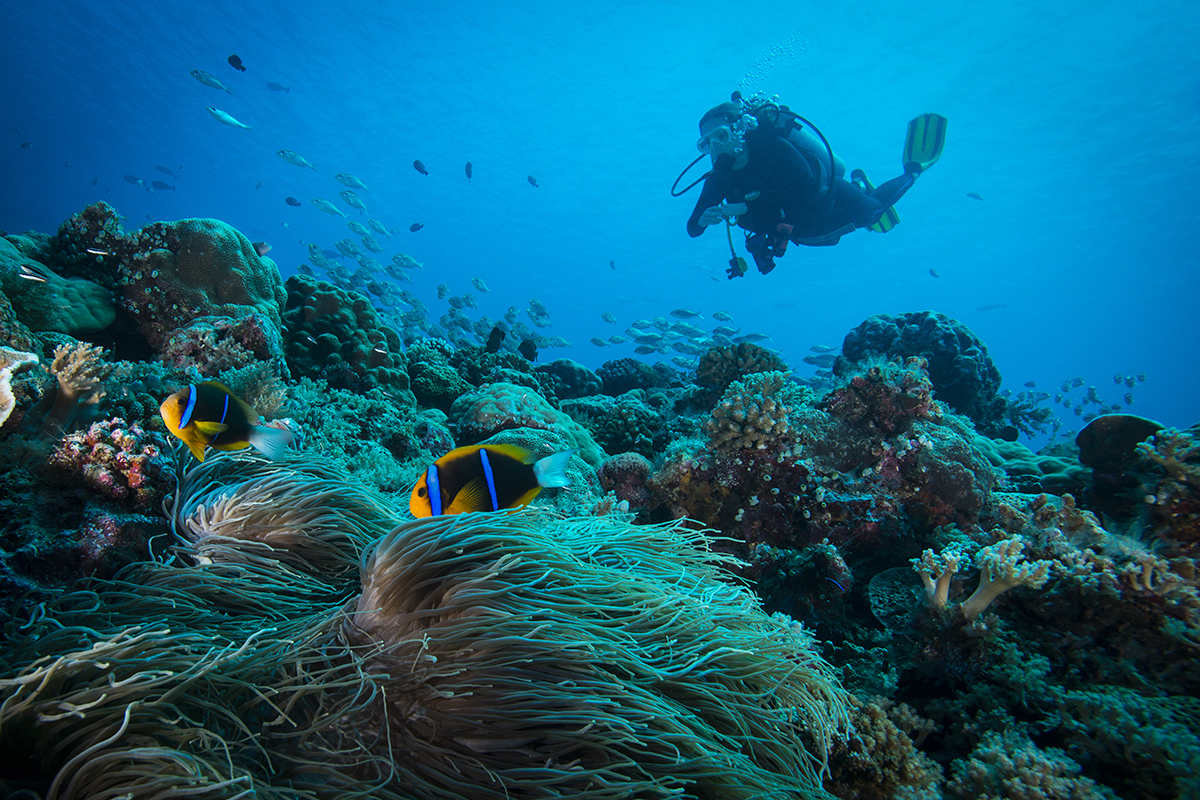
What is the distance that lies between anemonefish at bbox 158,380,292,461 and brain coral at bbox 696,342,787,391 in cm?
711

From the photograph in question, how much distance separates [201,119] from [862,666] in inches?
3037

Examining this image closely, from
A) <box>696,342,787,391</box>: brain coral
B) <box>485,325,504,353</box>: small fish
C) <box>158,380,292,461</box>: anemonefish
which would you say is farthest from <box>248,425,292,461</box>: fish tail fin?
<box>485,325,504,353</box>: small fish

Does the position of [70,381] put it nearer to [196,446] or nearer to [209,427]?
[196,446]

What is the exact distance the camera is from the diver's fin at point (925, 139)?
12.3 metres

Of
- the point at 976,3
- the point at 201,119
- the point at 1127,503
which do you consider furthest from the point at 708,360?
the point at 201,119

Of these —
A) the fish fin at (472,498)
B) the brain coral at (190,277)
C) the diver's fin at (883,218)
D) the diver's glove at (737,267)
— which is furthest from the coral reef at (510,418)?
the diver's fin at (883,218)

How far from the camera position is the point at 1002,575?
2850 mm

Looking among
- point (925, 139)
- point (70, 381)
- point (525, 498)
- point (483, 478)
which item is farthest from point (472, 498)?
point (925, 139)

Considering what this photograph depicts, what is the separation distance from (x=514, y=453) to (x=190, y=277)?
5.80 metres

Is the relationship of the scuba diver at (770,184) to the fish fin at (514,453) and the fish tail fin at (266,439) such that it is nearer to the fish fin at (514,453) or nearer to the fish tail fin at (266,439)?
the fish fin at (514,453)

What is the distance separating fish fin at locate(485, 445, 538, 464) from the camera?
1938 mm

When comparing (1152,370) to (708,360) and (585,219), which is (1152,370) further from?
(708,360)

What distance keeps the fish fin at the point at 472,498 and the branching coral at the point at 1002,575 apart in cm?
309

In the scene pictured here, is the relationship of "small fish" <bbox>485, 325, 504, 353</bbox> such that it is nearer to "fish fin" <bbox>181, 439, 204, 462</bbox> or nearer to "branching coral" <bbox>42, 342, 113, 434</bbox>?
"branching coral" <bbox>42, 342, 113, 434</bbox>
